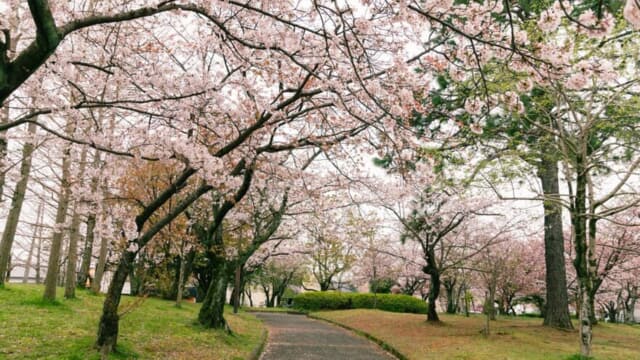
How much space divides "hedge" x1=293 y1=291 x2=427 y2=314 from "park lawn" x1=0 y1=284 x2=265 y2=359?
18.0 m

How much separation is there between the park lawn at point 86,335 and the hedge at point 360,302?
18.0m

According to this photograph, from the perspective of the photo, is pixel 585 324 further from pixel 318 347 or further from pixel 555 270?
pixel 555 270

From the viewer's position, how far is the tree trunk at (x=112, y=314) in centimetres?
748

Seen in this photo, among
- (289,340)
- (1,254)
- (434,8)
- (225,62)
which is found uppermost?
(225,62)

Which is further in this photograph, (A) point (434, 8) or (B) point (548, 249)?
(B) point (548, 249)

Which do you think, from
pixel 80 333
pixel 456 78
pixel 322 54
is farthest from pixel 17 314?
pixel 456 78

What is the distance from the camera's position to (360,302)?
3062 centimetres

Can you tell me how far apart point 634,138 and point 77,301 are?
1513 centimetres

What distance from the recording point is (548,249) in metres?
17.4

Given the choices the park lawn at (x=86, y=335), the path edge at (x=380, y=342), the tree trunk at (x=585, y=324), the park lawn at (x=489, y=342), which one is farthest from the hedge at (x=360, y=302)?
the tree trunk at (x=585, y=324)

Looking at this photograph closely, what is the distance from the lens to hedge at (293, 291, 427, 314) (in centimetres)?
3002

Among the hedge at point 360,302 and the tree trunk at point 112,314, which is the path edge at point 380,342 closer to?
the tree trunk at point 112,314

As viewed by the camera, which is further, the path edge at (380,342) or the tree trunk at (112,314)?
the path edge at (380,342)

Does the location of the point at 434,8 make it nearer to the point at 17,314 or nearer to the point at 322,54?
the point at 322,54
